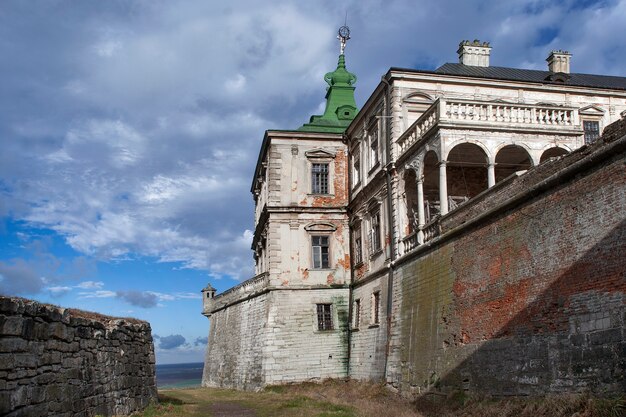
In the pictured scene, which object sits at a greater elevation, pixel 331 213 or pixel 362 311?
pixel 331 213

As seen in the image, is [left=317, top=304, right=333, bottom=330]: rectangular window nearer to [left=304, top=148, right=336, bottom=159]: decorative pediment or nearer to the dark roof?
[left=304, top=148, right=336, bottom=159]: decorative pediment

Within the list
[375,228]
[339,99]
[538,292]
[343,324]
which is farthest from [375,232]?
[339,99]

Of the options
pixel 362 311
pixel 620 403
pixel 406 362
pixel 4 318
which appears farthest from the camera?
pixel 362 311

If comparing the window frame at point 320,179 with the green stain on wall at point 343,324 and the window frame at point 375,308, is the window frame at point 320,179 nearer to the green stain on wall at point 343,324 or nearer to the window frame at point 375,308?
the green stain on wall at point 343,324

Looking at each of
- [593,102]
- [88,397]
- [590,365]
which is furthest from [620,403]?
[593,102]

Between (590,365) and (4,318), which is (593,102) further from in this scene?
(4,318)

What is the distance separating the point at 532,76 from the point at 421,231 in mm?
13312

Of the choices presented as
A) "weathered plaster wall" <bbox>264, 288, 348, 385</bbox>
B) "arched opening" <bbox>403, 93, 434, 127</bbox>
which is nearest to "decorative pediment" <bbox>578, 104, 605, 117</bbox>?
"arched opening" <bbox>403, 93, 434, 127</bbox>

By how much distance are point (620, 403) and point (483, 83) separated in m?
18.2

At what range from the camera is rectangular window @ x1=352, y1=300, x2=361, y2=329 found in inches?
1134

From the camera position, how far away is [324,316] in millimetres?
30484

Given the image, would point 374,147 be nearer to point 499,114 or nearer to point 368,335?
point 499,114

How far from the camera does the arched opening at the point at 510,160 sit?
75.3 ft

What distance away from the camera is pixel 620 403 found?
10.5 meters
